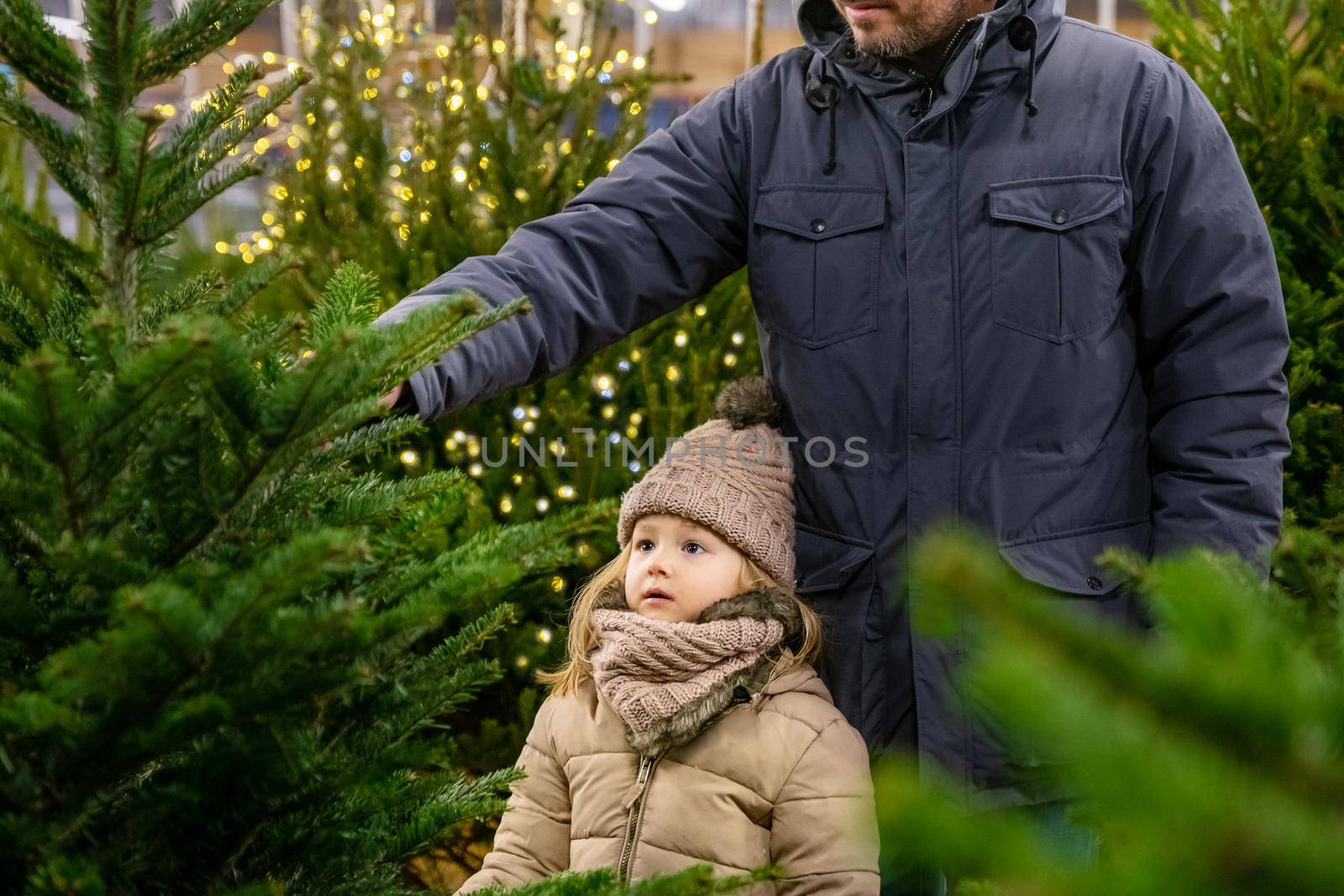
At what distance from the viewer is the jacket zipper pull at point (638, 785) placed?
188 cm

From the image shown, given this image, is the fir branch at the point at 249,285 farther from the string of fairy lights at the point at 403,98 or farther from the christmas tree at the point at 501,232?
the string of fairy lights at the point at 403,98

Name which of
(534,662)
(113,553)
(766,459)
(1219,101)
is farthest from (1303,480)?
(113,553)

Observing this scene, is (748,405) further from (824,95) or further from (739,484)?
(824,95)

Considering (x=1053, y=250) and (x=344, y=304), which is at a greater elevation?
(x=344, y=304)

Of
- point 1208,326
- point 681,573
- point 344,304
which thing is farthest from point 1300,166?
point 344,304

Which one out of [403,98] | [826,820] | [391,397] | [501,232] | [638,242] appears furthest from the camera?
[403,98]

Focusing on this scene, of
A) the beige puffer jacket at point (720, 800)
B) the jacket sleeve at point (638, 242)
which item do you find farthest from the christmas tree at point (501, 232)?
the beige puffer jacket at point (720, 800)

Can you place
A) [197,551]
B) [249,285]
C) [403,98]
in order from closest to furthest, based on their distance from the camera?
[197,551] < [249,285] < [403,98]

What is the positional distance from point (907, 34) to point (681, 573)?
2.92 feet

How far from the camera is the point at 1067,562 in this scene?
73.1 inches

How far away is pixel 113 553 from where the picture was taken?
86cm

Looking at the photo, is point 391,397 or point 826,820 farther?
point 826,820

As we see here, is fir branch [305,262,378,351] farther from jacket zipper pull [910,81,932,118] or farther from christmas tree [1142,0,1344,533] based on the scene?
christmas tree [1142,0,1344,533]

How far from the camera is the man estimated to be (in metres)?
1.86
